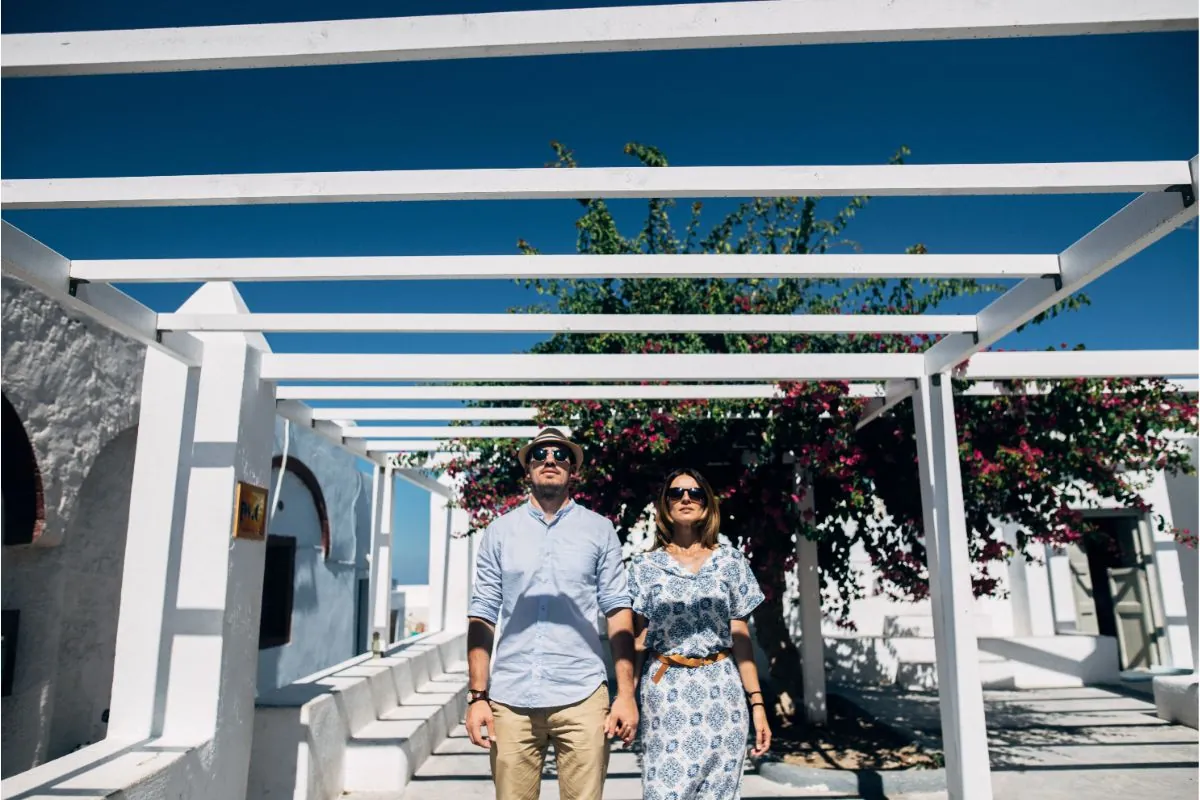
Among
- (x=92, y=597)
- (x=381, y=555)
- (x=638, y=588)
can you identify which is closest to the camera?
(x=638, y=588)

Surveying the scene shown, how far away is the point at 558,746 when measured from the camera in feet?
8.98

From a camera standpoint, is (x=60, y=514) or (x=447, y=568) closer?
(x=60, y=514)

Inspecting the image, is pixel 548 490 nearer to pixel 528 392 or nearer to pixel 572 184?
pixel 572 184

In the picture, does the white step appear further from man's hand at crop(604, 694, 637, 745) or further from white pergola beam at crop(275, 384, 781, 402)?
man's hand at crop(604, 694, 637, 745)

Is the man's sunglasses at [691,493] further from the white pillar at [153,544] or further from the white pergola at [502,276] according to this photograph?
the white pillar at [153,544]

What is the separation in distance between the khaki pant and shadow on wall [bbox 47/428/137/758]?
3.86 metres

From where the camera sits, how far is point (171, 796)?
3.36 metres

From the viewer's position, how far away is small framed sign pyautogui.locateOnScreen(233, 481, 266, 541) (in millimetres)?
4088

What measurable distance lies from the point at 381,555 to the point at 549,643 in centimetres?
517

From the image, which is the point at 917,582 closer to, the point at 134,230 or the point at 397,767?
the point at 397,767

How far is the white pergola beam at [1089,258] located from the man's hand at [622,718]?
233 cm

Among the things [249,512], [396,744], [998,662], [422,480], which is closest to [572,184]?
[249,512]

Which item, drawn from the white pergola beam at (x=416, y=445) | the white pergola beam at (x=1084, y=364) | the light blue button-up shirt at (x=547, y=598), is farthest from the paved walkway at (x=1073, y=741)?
the white pergola beam at (x=416, y=445)

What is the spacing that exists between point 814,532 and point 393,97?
386cm
